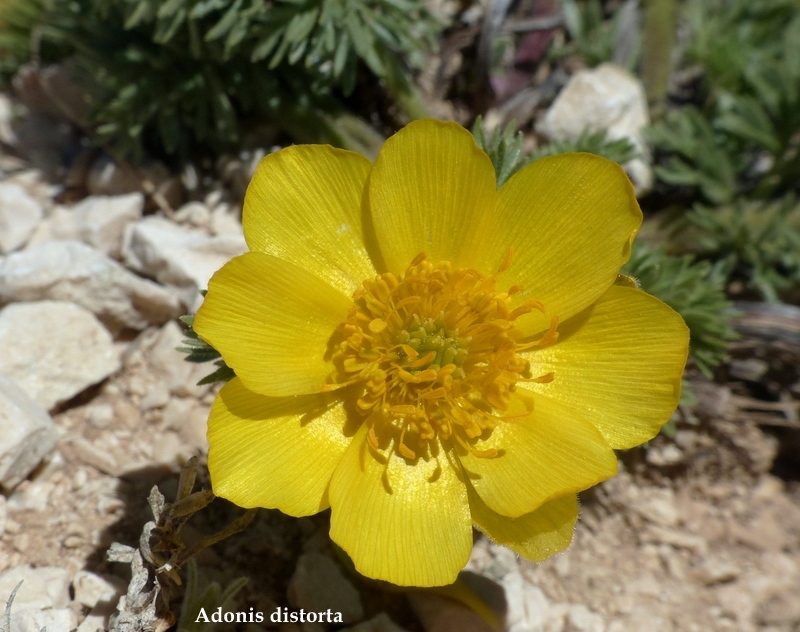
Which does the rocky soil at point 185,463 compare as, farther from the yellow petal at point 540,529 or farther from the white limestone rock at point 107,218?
the yellow petal at point 540,529

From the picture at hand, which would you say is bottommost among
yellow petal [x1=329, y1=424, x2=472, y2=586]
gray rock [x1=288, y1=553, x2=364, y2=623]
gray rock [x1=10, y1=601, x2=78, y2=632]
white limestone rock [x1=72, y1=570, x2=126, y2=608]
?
gray rock [x1=288, y1=553, x2=364, y2=623]

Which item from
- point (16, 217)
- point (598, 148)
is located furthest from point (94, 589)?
point (598, 148)

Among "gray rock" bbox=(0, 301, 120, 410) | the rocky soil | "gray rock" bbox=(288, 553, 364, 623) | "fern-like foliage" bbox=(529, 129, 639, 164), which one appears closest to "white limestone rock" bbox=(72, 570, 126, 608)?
the rocky soil

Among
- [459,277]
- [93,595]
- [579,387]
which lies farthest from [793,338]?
[93,595]

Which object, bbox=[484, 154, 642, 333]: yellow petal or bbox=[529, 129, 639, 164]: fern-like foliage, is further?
bbox=[529, 129, 639, 164]: fern-like foliage

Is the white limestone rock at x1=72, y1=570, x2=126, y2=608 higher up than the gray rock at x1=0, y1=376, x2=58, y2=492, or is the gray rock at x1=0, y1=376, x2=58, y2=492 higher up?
the gray rock at x1=0, y1=376, x2=58, y2=492

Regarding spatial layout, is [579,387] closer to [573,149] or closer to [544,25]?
[573,149]

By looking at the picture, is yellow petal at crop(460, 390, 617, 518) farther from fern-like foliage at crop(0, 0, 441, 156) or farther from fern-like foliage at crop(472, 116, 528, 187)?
fern-like foliage at crop(0, 0, 441, 156)

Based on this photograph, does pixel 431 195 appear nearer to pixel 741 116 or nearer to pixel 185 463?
pixel 185 463
